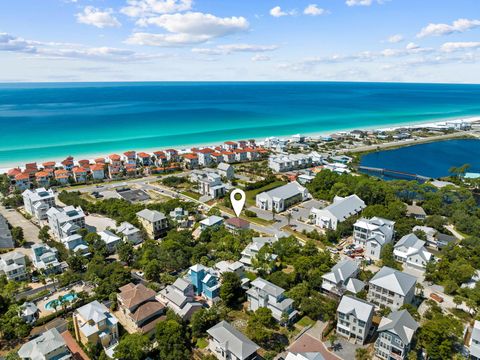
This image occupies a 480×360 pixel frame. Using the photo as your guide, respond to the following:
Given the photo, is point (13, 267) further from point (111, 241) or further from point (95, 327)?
point (95, 327)

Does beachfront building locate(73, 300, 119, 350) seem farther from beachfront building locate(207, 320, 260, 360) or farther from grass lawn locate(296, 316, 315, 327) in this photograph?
grass lawn locate(296, 316, 315, 327)

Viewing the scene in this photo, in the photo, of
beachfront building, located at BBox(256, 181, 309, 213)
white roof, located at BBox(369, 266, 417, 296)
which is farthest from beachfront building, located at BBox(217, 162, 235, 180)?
white roof, located at BBox(369, 266, 417, 296)

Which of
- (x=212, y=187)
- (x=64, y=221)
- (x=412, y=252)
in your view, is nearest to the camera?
(x=412, y=252)

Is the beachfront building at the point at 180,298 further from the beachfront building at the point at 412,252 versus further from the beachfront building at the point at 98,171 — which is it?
the beachfront building at the point at 98,171

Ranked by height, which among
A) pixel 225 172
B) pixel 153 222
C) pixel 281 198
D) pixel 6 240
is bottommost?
pixel 6 240

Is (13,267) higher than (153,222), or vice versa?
(153,222)

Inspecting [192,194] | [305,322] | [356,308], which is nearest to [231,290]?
[305,322]

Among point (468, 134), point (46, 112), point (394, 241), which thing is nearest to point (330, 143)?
point (468, 134)
